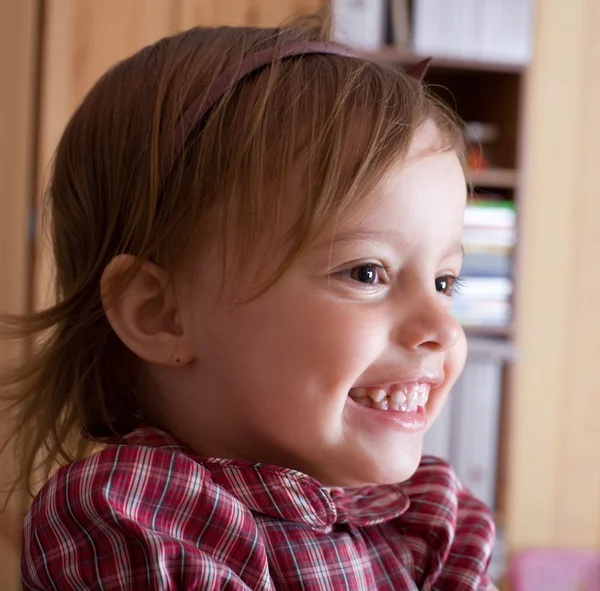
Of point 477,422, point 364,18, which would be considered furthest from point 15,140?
point 477,422

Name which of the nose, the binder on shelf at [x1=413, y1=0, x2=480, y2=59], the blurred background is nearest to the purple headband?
the nose

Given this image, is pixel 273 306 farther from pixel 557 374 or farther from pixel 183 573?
pixel 557 374

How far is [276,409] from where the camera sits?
77cm

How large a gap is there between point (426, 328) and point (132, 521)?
12.2 inches

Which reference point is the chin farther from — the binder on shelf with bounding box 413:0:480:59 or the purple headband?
the binder on shelf with bounding box 413:0:480:59

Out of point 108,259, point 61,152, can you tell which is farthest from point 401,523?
point 61,152

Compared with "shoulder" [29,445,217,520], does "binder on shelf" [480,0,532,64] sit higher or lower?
higher

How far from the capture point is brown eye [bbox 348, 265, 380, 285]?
0.77 m

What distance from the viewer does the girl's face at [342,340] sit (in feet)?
2.49

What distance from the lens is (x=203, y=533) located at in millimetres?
708

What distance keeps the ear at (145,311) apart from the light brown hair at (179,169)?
21 millimetres

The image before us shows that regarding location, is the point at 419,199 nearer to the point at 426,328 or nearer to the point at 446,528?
the point at 426,328

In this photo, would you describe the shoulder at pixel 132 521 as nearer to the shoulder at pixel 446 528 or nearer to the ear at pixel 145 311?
the ear at pixel 145 311

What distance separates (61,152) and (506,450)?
1897mm
